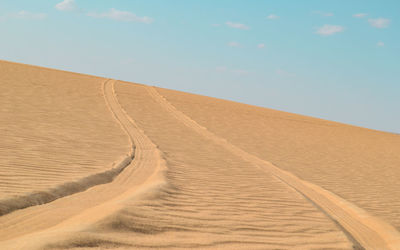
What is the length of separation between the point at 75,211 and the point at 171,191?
4.28 feet

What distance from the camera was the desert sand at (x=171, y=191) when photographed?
2.90 metres

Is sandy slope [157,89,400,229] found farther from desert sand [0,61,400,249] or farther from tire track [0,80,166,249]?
tire track [0,80,166,249]

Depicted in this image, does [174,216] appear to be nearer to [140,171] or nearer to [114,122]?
[140,171]

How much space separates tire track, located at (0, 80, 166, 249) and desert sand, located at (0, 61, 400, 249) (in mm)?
10

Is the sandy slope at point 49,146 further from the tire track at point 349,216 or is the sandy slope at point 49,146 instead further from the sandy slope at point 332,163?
the sandy slope at point 332,163

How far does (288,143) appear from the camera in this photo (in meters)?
13.0

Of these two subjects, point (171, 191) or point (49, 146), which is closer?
point (171, 191)

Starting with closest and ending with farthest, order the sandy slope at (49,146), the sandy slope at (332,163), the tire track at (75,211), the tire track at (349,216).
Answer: the tire track at (75,211) → the tire track at (349,216) → the sandy slope at (49,146) → the sandy slope at (332,163)

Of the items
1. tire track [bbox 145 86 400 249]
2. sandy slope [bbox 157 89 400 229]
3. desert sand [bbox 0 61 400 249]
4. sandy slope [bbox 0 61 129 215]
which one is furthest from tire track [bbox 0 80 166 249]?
sandy slope [bbox 157 89 400 229]

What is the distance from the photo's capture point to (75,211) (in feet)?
10.6

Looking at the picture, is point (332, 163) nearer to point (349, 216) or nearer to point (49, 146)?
point (349, 216)

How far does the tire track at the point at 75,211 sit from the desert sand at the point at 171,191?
10 mm

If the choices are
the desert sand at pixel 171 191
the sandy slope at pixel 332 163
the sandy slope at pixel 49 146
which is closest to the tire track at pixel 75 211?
the desert sand at pixel 171 191

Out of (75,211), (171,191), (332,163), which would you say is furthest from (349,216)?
(332,163)
